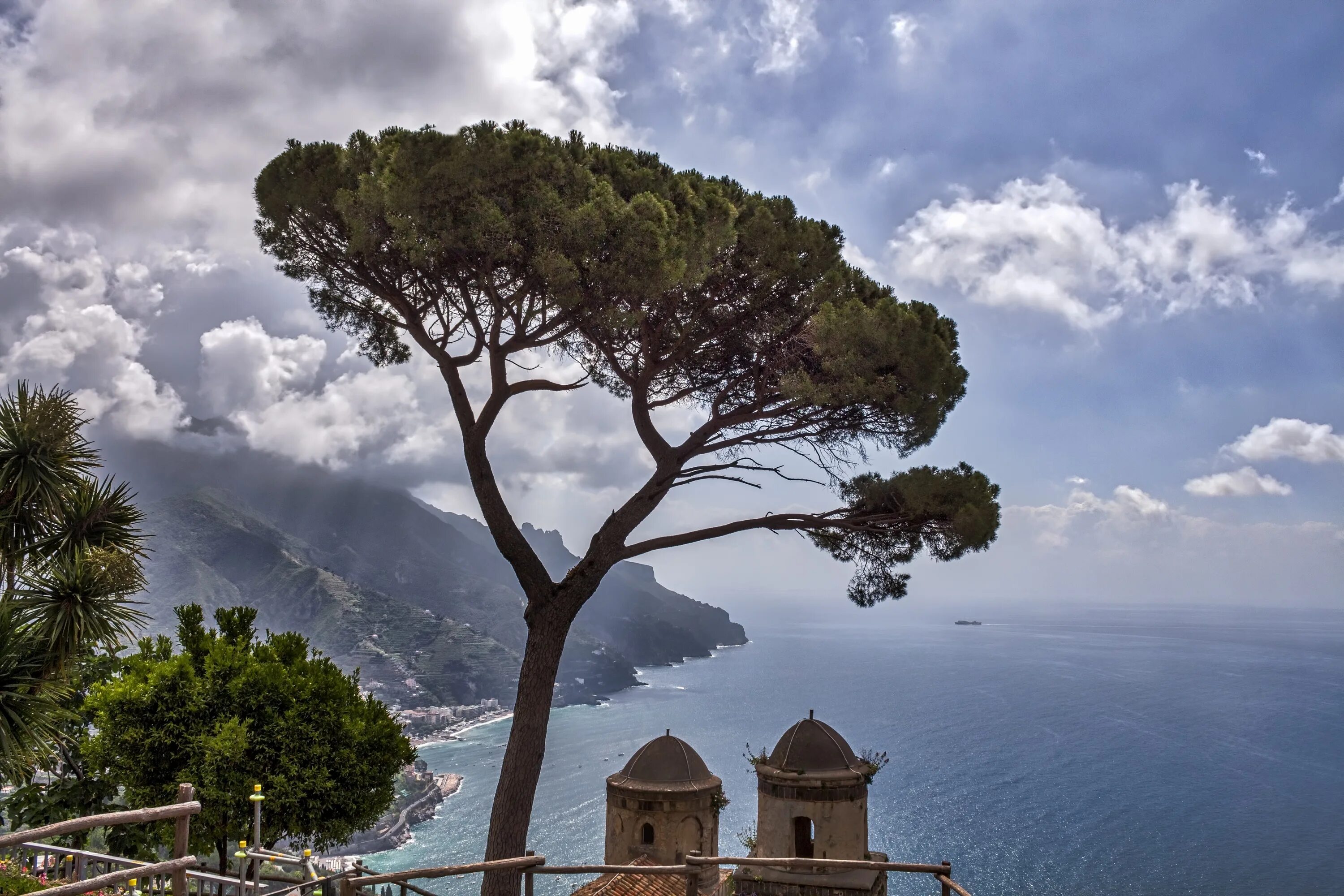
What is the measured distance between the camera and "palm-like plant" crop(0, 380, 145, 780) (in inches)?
405

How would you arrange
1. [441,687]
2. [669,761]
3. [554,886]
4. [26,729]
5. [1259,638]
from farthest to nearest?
[1259,638] < [441,687] < [554,886] < [669,761] < [26,729]

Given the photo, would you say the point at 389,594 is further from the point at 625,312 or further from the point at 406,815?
the point at 625,312

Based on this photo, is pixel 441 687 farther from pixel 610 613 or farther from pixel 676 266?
pixel 676 266

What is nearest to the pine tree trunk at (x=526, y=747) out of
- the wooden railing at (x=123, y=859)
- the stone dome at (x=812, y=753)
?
the wooden railing at (x=123, y=859)

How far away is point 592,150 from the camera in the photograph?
10.9 metres

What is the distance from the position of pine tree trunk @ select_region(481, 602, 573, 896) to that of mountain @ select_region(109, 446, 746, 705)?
74.1m

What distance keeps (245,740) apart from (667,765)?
22.0 ft

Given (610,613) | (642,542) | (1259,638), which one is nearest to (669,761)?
(642,542)

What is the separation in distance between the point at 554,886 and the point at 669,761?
132 ft

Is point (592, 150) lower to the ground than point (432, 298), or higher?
higher

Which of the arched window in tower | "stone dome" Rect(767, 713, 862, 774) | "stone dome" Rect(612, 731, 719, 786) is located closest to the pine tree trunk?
"stone dome" Rect(767, 713, 862, 774)

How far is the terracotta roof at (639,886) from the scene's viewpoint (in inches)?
556

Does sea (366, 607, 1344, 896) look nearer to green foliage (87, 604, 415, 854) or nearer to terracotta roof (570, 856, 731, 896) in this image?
terracotta roof (570, 856, 731, 896)

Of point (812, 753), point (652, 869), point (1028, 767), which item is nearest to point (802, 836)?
point (812, 753)
